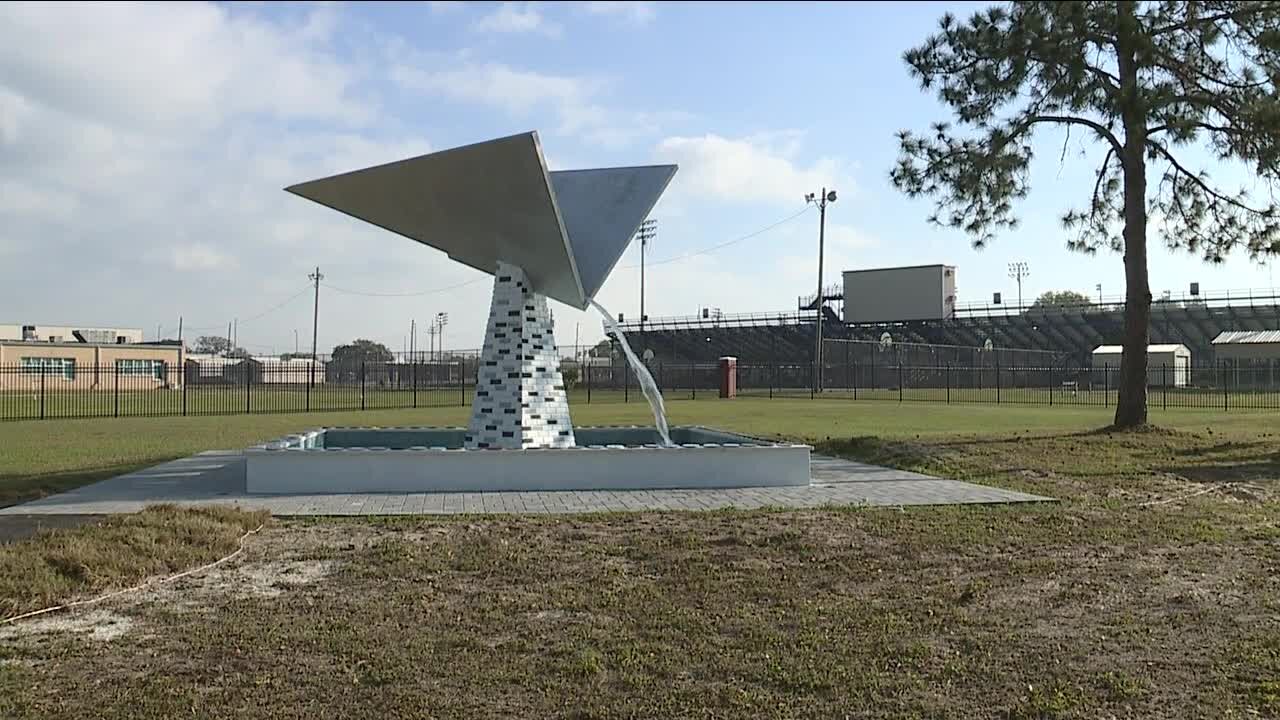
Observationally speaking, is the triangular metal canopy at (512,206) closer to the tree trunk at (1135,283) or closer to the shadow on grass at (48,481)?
the shadow on grass at (48,481)

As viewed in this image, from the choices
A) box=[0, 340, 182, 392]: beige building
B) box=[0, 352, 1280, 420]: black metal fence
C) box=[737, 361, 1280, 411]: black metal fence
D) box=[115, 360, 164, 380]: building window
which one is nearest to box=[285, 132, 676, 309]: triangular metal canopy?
box=[0, 352, 1280, 420]: black metal fence

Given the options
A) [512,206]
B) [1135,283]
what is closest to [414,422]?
[512,206]

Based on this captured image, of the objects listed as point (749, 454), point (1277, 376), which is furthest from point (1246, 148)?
point (1277, 376)

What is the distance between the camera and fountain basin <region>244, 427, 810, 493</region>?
485 inches

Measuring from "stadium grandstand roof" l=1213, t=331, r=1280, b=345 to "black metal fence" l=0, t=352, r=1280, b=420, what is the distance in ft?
10.2

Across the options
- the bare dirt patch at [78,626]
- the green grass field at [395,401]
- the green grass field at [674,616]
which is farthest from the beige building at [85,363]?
the bare dirt patch at [78,626]

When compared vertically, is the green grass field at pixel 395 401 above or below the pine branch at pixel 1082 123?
below

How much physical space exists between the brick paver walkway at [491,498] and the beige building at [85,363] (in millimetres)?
40605

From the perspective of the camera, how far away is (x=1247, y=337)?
57406 millimetres

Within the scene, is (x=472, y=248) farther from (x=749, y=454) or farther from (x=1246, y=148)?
(x=1246, y=148)

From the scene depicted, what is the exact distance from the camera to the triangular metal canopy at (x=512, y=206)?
12578 mm

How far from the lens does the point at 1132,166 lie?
18.6 meters

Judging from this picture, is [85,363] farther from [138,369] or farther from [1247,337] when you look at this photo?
[1247,337]

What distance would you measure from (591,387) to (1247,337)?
3659 cm
